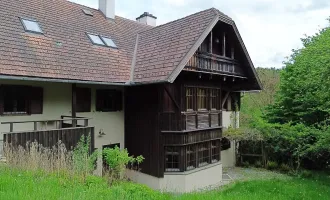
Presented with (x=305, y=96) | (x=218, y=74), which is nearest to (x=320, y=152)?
(x=305, y=96)

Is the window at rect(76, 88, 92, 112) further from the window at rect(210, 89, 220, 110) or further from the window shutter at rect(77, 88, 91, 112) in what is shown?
the window at rect(210, 89, 220, 110)

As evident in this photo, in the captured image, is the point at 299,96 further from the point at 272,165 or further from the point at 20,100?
the point at 20,100

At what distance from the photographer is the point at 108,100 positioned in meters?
12.8

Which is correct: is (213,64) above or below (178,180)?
above

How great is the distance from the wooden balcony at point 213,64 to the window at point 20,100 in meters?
5.65

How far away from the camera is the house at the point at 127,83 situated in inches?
392

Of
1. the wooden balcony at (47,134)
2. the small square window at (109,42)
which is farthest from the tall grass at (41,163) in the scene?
the small square window at (109,42)

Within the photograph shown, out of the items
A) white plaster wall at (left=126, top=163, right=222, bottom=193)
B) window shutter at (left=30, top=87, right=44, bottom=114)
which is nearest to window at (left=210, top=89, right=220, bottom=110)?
white plaster wall at (left=126, top=163, right=222, bottom=193)

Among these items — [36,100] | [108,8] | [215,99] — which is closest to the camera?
[36,100]

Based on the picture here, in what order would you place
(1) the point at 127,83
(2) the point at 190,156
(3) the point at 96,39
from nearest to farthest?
(1) the point at 127,83 < (2) the point at 190,156 < (3) the point at 96,39

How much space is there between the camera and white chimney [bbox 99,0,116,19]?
16.6 meters

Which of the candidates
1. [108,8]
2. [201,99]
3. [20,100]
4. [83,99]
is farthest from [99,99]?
[108,8]

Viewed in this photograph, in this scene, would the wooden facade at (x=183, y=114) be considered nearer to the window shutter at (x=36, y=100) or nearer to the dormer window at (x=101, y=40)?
the dormer window at (x=101, y=40)

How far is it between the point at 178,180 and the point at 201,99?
12.5ft
